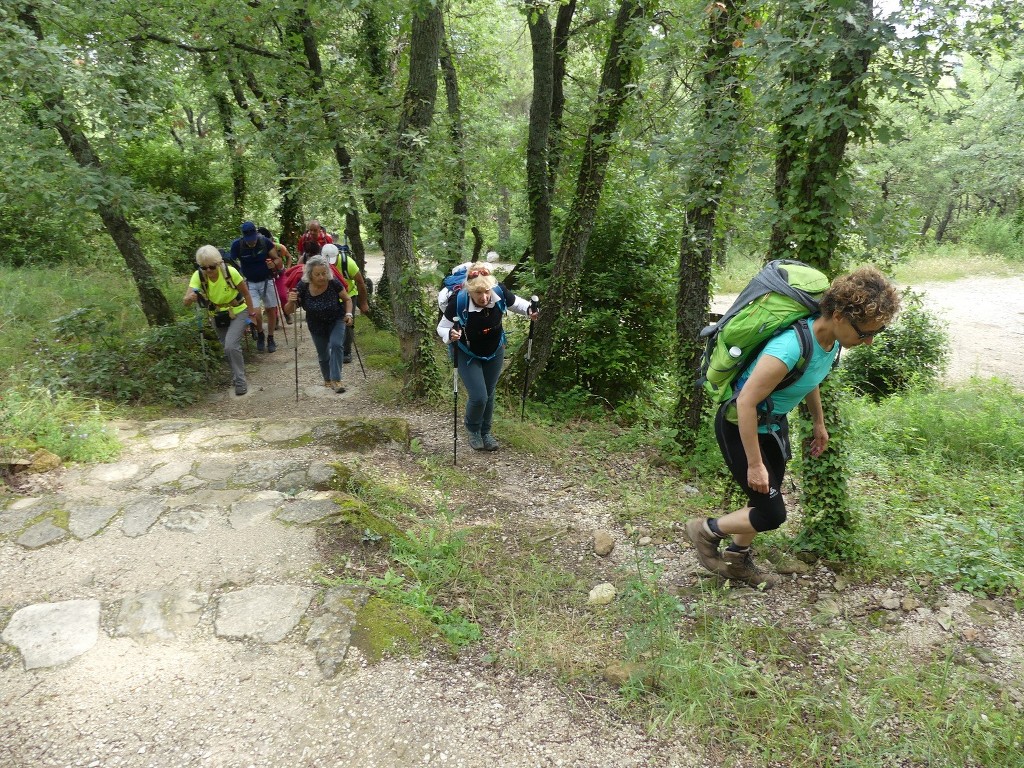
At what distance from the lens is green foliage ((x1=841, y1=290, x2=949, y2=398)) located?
436 inches

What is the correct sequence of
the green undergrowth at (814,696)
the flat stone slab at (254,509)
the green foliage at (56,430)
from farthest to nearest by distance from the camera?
the green foliage at (56,430)
the flat stone slab at (254,509)
the green undergrowth at (814,696)

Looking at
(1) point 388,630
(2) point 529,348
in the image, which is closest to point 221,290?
(2) point 529,348

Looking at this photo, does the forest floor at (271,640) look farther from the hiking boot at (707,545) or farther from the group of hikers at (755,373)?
the group of hikers at (755,373)

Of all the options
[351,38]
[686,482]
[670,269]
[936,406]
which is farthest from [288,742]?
[351,38]

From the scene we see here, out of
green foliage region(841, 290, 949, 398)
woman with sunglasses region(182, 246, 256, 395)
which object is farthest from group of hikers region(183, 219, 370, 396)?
green foliage region(841, 290, 949, 398)

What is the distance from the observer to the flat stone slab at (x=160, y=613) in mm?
3311

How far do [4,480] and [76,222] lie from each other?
15.9ft

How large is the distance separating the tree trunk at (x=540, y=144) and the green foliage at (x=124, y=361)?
5.16 m

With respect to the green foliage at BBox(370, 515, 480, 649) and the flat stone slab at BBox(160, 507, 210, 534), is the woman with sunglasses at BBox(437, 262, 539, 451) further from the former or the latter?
the flat stone slab at BBox(160, 507, 210, 534)

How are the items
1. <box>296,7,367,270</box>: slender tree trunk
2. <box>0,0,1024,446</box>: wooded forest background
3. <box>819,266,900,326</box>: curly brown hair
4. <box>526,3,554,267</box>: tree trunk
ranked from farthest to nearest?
<box>526,3,554,267</box>: tree trunk < <box>296,7,367,270</box>: slender tree trunk < <box>0,0,1024,446</box>: wooded forest background < <box>819,266,900,326</box>: curly brown hair

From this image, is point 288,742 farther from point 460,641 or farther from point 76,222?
point 76,222

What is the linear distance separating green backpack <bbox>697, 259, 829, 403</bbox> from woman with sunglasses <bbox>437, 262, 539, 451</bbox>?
264cm

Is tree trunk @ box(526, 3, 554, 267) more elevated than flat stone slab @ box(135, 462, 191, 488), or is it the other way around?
tree trunk @ box(526, 3, 554, 267)

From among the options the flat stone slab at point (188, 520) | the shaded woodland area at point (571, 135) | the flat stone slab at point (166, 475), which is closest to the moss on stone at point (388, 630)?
the flat stone slab at point (188, 520)
